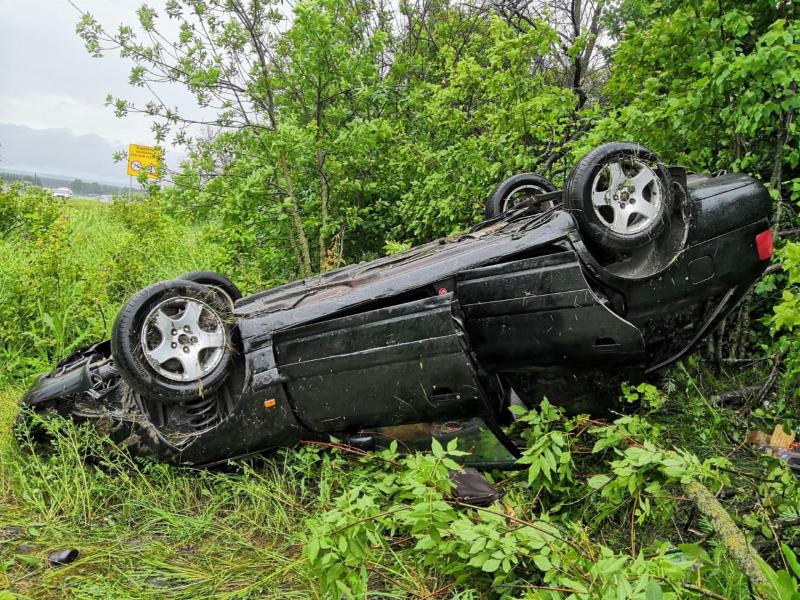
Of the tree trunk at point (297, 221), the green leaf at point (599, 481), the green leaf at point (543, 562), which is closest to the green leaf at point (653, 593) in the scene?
the green leaf at point (543, 562)

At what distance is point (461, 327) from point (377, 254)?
432 cm

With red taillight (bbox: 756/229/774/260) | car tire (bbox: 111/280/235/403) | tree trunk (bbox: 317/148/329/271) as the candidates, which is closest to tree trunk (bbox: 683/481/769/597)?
red taillight (bbox: 756/229/774/260)

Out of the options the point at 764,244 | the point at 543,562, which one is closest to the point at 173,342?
the point at 543,562

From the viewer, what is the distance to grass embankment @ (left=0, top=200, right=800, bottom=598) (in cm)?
177

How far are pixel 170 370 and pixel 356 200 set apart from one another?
4.05 metres

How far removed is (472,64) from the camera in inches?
213

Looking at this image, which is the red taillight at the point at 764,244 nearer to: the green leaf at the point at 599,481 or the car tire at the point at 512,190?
the car tire at the point at 512,190

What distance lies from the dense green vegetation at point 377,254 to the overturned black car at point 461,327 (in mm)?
241

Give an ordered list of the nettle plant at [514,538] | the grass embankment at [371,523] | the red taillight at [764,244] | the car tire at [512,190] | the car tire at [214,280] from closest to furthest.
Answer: the nettle plant at [514,538] → the grass embankment at [371,523] → the red taillight at [764,244] → the car tire at [214,280] → the car tire at [512,190]

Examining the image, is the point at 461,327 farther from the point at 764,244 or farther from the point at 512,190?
the point at 512,190

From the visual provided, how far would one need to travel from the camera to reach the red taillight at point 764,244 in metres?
3.16

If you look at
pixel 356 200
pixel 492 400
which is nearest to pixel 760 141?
pixel 492 400

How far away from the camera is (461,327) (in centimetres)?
283

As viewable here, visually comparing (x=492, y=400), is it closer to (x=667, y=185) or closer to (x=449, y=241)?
(x=449, y=241)
